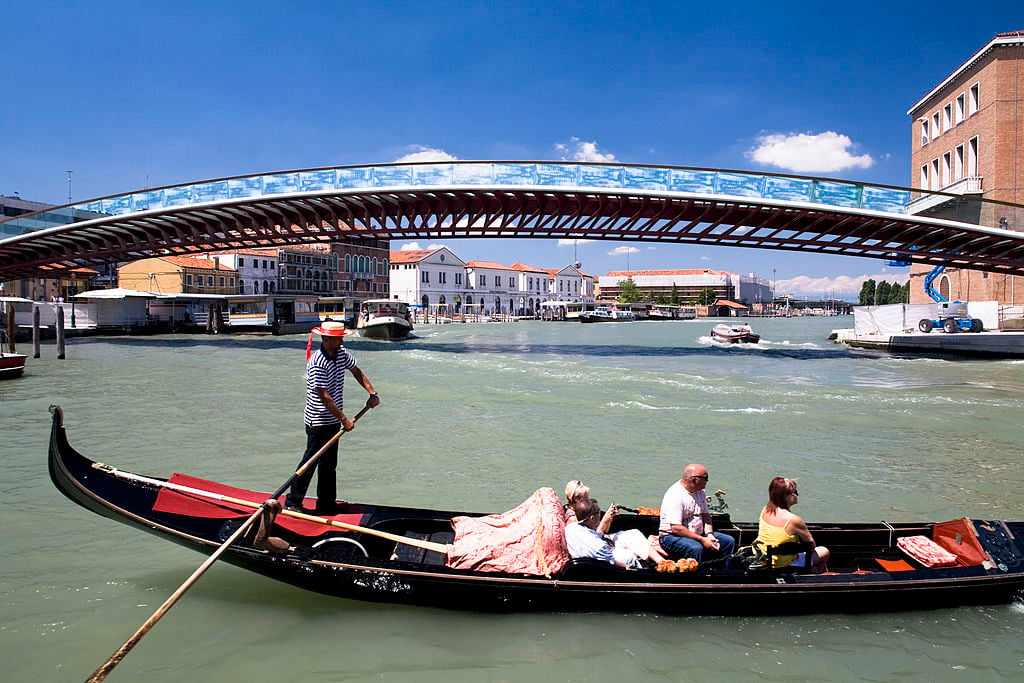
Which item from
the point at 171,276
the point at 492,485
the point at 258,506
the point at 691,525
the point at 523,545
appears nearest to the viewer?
the point at 523,545

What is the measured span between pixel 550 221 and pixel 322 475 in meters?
23.4

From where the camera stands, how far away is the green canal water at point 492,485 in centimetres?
406

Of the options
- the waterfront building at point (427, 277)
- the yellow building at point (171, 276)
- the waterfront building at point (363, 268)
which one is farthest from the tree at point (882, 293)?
the yellow building at point (171, 276)

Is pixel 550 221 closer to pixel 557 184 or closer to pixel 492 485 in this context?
pixel 557 184

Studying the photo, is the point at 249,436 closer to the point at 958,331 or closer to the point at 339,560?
the point at 339,560

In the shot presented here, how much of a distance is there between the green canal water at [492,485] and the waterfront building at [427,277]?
63.9 m

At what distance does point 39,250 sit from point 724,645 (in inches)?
1421

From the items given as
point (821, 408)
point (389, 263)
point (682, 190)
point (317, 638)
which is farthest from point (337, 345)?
point (389, 263)

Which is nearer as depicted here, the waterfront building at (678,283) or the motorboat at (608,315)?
the motorboat at (608,315)

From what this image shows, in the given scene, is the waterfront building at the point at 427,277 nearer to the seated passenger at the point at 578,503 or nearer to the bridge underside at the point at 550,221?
the bridge underside at the point at 550,221

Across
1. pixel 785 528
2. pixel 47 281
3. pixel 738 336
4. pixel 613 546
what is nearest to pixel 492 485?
pixel 613 546

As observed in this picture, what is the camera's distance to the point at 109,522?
6.16 m

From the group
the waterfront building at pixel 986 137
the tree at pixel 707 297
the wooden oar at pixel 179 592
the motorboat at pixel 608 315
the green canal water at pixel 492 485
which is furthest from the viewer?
the tree at pixel 707 297

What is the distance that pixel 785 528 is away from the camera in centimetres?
437
